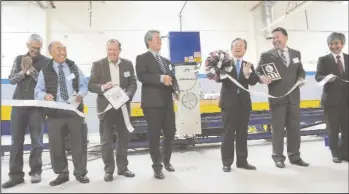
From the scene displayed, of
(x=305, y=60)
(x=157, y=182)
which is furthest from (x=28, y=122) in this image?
(x=305, y=60)

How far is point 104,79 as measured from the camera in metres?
2.63

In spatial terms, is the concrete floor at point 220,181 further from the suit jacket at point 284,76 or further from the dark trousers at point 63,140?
the suit jacket at point 284,76

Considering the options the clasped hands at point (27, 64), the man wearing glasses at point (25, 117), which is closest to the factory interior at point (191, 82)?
the man wearing glasses at point (25, 117)

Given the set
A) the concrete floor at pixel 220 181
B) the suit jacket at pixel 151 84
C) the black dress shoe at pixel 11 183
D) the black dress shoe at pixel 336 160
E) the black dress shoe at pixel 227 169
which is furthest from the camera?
the black dress shoe at pixel 336 160

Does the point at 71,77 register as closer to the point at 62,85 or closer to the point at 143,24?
the point at 62,85

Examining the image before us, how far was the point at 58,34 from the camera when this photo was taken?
8.73 m

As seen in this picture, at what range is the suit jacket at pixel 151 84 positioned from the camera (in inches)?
99.7

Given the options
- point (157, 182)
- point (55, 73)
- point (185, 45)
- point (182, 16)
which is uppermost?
point (182, 16)

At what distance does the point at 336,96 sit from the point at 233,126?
110 centimetres

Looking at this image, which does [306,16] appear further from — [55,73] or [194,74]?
[55,73]

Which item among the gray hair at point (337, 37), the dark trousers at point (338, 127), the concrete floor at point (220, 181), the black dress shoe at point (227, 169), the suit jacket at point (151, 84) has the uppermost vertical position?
the gray hair at point (337, 37)

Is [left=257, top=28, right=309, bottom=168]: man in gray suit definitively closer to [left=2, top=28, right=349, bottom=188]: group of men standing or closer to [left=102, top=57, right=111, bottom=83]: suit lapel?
[left=2, top=28, right=349, bottom=188]: group of men standing

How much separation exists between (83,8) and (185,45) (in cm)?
629

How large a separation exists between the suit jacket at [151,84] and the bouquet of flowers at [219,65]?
1.27 ft
